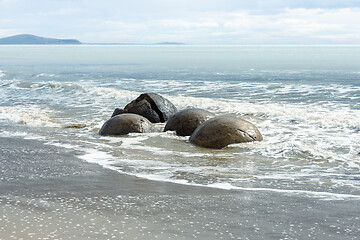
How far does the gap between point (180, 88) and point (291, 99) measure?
8.58 metres

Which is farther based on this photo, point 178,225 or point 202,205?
point 202,205

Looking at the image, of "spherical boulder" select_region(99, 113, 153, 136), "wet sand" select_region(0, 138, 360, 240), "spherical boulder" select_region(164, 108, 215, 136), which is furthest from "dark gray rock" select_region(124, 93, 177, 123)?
"wet sand" select_region(0, 138, 360, 240)

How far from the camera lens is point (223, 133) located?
9.12 m

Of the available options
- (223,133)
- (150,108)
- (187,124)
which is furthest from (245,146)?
(150,108)

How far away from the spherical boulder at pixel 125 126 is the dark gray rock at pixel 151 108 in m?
2.03

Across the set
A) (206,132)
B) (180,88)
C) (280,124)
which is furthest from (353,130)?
(180,88)

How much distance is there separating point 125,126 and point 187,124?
1417mm

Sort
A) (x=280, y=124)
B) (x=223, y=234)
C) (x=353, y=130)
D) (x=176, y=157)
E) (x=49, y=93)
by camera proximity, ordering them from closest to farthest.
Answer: (x=223, y=234) < (x=176, y=157) < (x=353, y=130) < (x=280, y=124) < (x=49, y=93)

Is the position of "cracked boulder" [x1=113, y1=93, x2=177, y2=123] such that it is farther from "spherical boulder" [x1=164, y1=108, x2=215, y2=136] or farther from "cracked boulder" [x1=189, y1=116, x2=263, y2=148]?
"cracked boulder" [x1=189, y1=116, x2=263, y2=148]

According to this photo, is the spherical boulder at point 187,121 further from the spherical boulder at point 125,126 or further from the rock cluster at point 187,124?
the spherical boulder at point 125,126

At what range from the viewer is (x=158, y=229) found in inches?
158

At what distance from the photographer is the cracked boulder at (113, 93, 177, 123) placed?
13078mm

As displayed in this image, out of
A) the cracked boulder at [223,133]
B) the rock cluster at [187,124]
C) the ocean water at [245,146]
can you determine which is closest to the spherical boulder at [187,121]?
the rock cluster at [187,124]

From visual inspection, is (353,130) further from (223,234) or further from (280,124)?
(223,234)
